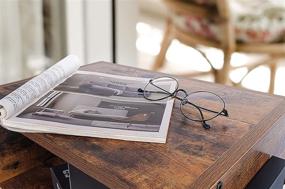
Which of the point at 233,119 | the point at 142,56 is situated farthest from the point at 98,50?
the point at 233,119

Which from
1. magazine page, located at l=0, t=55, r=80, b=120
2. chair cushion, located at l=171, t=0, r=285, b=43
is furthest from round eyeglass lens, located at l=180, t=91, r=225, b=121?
chair cushion, located at l=171, t=0, r=285, b=43

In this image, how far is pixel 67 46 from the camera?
5.69 ft

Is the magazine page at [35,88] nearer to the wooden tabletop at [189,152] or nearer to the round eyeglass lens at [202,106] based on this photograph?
the wooden tabletop at [189,152]

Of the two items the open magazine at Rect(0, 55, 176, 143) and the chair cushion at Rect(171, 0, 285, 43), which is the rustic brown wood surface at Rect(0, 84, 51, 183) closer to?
the open magazine at Rect(0, 55, 176, 143)

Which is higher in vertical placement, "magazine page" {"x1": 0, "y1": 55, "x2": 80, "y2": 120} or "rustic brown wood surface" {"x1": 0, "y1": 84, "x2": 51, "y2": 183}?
"magazine page" {"x1": 0, "y1": 55, "x2": 80, "y2": 120}

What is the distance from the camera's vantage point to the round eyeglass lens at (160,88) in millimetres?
760

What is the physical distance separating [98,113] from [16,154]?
19 cm

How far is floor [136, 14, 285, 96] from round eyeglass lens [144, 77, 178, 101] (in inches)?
45.8

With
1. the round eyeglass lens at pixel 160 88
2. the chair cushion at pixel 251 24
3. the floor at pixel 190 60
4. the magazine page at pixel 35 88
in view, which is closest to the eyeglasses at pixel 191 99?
the round eyeglass lens at pixel 160 88

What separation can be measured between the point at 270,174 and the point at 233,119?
119 millimetres

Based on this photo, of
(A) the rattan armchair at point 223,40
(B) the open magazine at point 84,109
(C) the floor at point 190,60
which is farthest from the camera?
(C) the floor at point 190,60

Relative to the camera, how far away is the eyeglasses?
0.71m

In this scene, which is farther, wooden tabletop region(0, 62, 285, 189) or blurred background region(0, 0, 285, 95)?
blurred background region(0, 0, 285, 95)

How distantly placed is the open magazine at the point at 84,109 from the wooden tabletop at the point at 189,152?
2 centimetres
